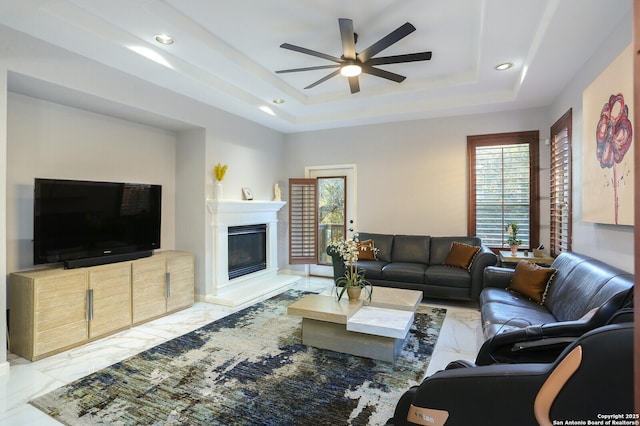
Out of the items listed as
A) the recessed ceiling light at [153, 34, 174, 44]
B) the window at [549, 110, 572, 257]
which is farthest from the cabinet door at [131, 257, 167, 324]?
the window at [549, 110, 572, 257]

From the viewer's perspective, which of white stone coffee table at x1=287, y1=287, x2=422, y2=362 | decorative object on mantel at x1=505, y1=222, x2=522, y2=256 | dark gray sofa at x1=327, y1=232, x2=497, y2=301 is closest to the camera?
white stone coffee table at x1=287, y1=287, x2=422, y2=362

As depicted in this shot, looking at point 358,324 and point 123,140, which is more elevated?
point 123,140

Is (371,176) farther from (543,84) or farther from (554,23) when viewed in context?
(554,23)

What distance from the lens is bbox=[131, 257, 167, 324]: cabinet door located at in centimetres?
360

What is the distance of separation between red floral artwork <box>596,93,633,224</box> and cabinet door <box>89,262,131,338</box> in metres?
4.53

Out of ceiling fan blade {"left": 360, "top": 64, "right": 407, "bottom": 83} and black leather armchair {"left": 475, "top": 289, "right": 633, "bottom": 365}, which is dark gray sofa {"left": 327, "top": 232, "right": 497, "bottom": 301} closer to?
ceiling fan blade {"left": 360, "top": 64, "right": 407, "bottom": 83}

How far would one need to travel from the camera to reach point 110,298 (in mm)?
3338

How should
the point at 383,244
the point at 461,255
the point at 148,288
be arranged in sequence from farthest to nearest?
the point at 383,244 → the point at 461,255 → the point at 148,288

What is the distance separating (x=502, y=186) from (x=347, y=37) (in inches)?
136

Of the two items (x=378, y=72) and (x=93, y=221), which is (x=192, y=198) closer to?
(x=93, y=221)

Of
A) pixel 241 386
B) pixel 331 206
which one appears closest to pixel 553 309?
pixel 241 386

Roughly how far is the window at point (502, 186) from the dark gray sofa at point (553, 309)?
153cm

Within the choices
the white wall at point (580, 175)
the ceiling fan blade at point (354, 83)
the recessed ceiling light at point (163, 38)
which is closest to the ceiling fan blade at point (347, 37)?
the ceiling fan blade at point (354, 83)

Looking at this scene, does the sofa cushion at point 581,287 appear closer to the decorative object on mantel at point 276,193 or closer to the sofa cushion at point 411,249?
the sofa cushion at point 411,249
